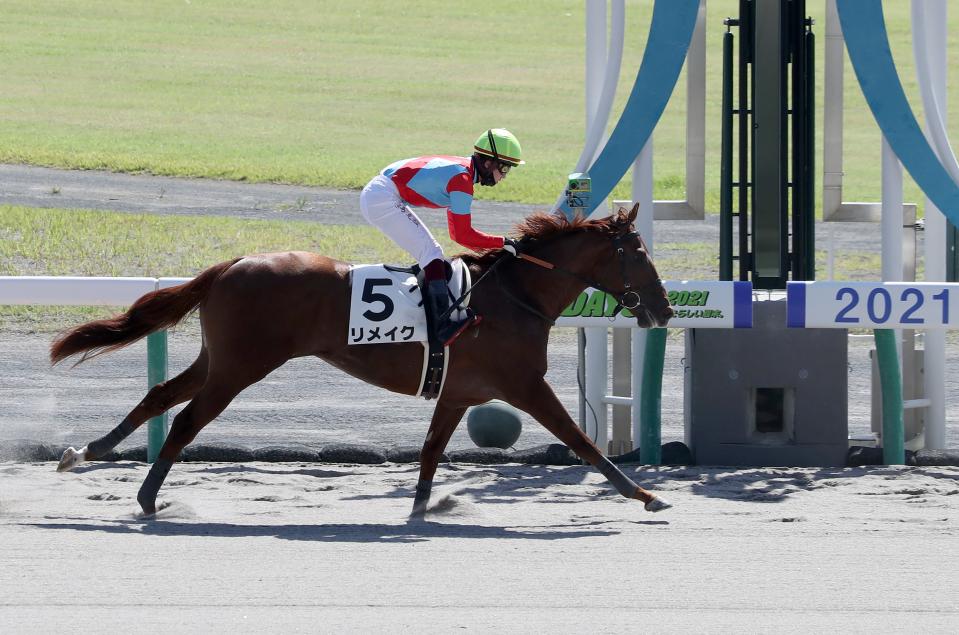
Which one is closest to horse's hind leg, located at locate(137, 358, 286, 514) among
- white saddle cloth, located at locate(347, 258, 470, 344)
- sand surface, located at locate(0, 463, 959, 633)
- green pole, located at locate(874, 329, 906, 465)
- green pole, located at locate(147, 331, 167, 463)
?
sand surface, located at locate(0, 463, 959, 633)

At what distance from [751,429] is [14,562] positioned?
14.5 ft

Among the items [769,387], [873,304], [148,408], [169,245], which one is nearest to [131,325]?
[148,408]

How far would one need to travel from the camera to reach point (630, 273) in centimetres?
698

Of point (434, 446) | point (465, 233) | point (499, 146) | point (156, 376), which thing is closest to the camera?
point (465, 233)

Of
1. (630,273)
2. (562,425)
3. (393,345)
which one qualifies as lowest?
(562,425)

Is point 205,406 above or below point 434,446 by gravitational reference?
above

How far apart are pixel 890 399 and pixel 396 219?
3197 mm

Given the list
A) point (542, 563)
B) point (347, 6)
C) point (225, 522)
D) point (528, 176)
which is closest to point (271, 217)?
point (528, 176)

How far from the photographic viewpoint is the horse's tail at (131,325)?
700cm

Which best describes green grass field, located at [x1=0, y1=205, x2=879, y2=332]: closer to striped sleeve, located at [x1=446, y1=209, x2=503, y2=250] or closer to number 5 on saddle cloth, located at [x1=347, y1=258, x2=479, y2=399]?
number 5 on saddle cloth, located at [x1=347, y1=258, x2=479, y2=399]

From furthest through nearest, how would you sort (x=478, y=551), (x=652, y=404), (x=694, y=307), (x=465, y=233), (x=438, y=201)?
(x=652, y=404) < (x=694, y=307) < (x=438, y=201) < (x=465, y=233) < (x=478, y=551)

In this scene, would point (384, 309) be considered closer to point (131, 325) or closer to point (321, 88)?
point (131, 325)

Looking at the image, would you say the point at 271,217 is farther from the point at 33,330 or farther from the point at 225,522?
the point at 225,522

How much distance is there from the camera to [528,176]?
23094 millimetres
